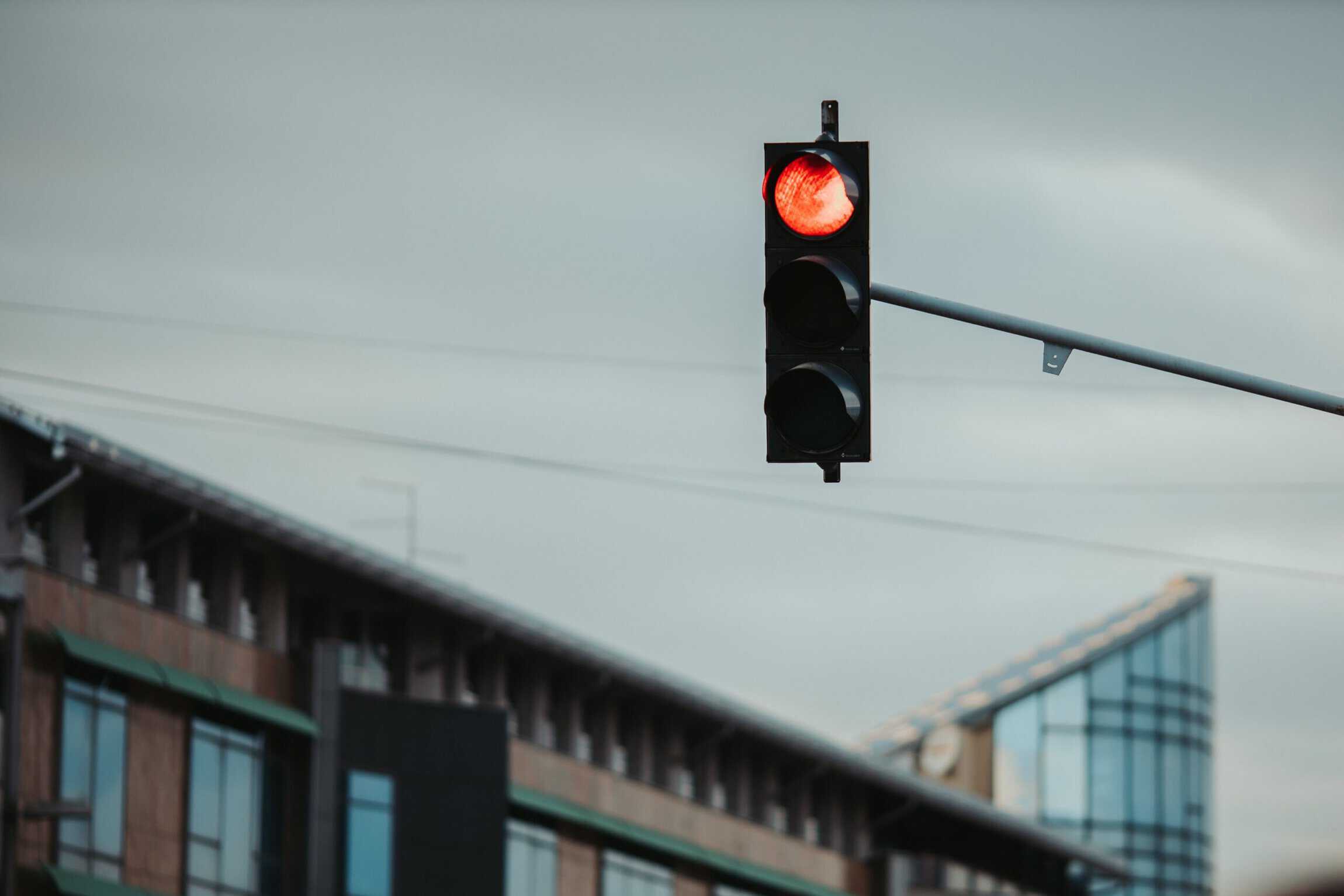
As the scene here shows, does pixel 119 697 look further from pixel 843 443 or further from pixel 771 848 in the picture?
pixel 843 443

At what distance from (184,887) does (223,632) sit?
445 cm

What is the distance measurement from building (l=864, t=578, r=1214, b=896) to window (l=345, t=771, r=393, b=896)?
36.8 metres

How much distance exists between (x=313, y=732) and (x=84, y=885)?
7.07 m

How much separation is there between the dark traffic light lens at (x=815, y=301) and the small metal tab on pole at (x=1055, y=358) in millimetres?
1350

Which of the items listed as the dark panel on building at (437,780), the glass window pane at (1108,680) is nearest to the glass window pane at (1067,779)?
the glass window pane at (1108,680)

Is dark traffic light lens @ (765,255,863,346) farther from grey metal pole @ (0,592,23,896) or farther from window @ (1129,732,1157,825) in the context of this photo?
window @ (1129,732,1157,825)

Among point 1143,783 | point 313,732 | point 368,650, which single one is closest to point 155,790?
point 313,732

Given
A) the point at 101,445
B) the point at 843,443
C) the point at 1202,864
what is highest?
the point at 101,445

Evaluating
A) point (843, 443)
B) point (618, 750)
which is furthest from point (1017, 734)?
point (843, 443)

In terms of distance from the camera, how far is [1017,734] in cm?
8219

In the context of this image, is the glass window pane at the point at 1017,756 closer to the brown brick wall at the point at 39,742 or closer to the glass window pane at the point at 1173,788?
the glass window pane at the point at 1173,788

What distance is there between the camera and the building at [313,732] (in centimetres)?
→ 3941

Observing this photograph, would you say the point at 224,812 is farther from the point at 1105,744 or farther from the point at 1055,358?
the point at 1105,744

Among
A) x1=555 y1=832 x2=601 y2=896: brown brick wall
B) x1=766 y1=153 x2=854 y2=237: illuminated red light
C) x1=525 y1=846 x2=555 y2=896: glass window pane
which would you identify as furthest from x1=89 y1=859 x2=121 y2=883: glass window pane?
x1=766 y1=153 x2=854 y2=237: illuminated red light
